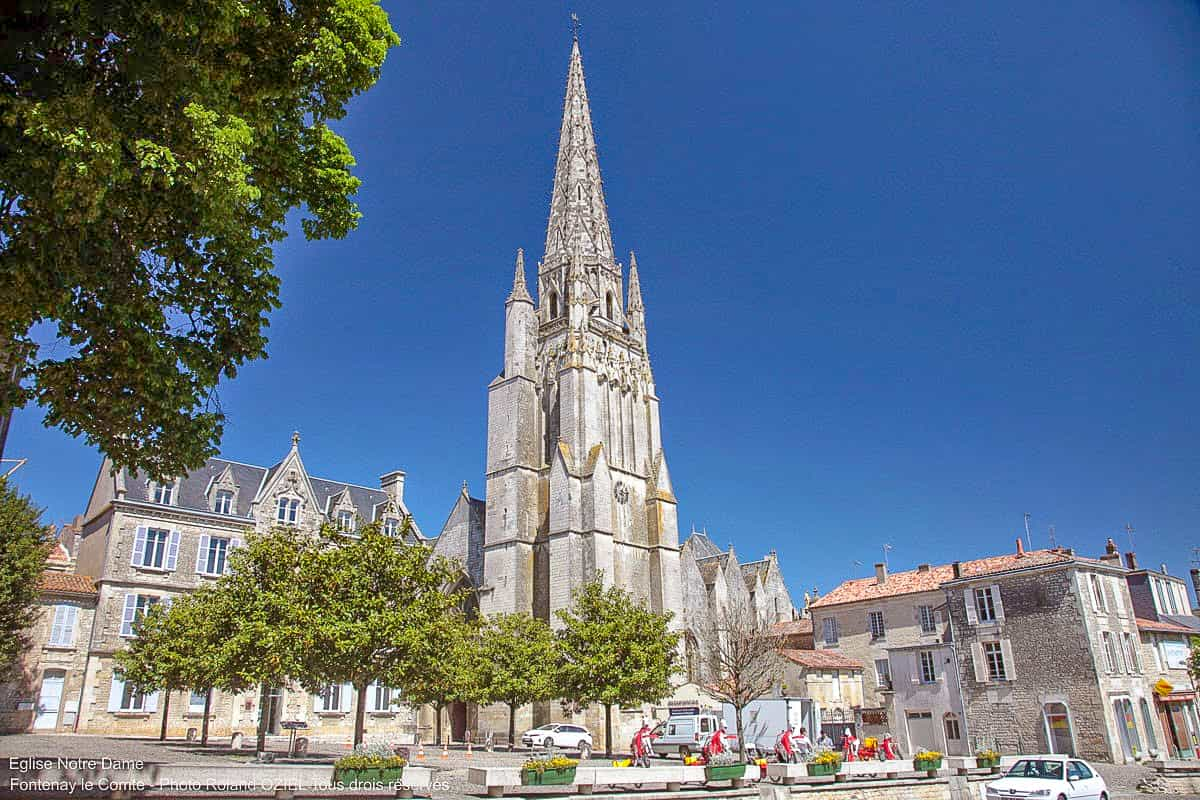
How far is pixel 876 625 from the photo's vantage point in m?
41.8

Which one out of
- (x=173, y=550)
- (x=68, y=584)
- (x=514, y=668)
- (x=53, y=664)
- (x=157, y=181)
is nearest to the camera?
(x=157, y=181)

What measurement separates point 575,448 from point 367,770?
3091 centimetres

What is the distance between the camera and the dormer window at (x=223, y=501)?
39344 mm

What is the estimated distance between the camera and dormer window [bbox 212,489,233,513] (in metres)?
39.3

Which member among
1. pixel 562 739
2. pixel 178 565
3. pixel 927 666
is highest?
pixel 178 565

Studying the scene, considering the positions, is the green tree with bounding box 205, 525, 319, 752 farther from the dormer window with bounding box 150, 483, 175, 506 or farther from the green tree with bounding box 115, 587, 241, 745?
the dormer window with bounding box 150, 483, 175, 506

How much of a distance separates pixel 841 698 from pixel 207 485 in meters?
34.3

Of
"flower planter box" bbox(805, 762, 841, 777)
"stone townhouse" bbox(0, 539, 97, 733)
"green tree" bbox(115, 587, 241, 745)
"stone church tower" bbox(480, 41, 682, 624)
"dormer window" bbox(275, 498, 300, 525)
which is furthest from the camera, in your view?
"stone church tower" bbox(480, 41, 682, 624)

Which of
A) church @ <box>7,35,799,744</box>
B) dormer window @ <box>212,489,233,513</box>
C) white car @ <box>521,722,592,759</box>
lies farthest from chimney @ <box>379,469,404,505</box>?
white car @ <box>521,722,592,759</box>

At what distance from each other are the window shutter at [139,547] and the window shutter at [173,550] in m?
1.17

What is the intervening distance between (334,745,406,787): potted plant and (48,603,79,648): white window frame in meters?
26.0

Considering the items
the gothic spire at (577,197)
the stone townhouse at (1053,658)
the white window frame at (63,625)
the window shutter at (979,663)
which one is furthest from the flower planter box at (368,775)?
the gothic spire at (577,197)

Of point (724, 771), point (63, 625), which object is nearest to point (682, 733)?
point (724, 771)

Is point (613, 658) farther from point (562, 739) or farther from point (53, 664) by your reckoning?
point (53, 664)
